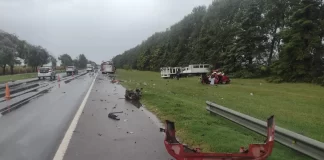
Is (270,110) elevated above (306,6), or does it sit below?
below

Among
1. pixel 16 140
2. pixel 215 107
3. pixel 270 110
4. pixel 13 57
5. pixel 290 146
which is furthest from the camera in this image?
pixel 13 57

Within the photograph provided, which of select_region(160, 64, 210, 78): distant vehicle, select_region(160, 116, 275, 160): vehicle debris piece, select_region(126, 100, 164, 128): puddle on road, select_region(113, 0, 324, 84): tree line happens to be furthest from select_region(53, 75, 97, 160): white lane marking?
select_region(160, 64, 210, 78): distant vehicle

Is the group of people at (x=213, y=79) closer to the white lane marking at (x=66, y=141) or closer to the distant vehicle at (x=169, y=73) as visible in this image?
the distant vehicle at (x=169, y=73)

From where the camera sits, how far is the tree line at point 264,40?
2805 cm

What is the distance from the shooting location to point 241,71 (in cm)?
3759

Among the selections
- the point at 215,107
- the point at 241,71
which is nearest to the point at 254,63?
the point at 241,71

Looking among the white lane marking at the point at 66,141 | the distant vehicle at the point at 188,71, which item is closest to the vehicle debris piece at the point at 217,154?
the white lane marking at the point at 66,141

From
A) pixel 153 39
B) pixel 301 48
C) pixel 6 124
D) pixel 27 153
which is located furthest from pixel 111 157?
pixel 153 39

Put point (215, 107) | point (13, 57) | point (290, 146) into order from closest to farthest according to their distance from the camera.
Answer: point (290, 146)
point (215, 107)
point (13, 57)

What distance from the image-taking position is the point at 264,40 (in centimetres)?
3803

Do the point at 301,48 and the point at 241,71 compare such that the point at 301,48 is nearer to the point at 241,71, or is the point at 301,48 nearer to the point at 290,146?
the point at 241,71

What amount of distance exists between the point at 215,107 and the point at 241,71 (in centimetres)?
2724

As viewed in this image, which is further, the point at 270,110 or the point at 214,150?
the point at 270,110

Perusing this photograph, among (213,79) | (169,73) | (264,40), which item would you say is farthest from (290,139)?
(169,73)
